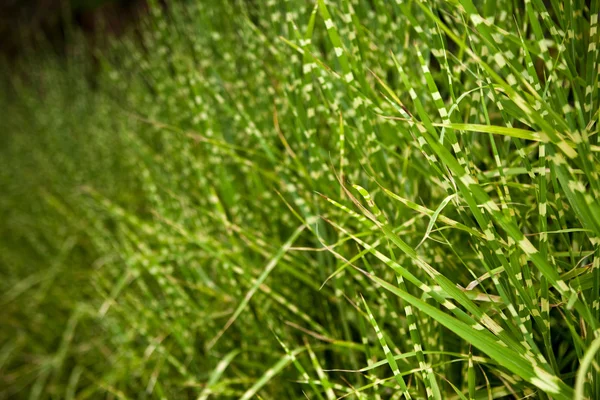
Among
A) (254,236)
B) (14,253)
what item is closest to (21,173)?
(14,253)

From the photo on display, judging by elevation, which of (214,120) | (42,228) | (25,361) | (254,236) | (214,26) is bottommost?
(25,361)

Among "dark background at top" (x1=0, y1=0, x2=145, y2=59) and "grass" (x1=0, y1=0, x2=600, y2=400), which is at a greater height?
"dark background at top" (x1=0, y1=0, x2=145, y2=59)

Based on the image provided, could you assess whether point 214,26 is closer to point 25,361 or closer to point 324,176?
point 324,176

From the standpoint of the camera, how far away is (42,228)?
194cm

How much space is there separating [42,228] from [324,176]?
1.35 meters

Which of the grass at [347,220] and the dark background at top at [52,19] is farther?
the dark background at top at [52,19]

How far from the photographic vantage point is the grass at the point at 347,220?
0.53 metres

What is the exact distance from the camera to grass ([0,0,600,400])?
21.0 inches

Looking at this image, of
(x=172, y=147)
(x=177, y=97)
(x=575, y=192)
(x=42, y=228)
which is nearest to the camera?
(x=575, y=192)

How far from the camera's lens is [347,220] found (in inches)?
33.7

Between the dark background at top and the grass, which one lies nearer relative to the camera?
the grass

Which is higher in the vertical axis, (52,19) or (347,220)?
(52,19)

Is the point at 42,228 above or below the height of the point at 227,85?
below

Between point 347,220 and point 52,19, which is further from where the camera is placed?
point 52,19
